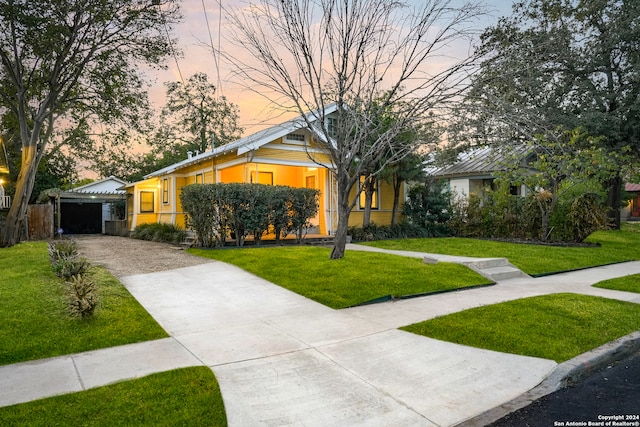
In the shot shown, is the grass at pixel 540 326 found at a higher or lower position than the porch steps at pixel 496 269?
lower

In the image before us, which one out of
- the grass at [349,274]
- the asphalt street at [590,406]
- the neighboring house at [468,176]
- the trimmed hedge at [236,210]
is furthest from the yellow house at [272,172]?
the asphalt street at [590,406]

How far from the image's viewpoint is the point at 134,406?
309 centimetres

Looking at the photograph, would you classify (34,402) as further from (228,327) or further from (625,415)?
(625,415)

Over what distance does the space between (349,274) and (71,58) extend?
42.0ft

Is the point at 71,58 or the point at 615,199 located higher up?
the point at 71,58

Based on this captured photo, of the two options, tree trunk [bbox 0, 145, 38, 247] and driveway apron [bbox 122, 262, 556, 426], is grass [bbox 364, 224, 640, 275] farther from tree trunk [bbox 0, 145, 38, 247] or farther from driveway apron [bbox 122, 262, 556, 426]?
tree trunk [bbox 0, 145, 38, 247]

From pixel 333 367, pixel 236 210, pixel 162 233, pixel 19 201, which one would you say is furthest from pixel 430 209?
pixel 19 201

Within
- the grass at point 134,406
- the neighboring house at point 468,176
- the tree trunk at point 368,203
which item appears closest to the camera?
the grass at point 134,406

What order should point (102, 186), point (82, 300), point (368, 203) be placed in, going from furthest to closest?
1. point (102, 186)
2. point (368, 203)
3. point (82, 300)

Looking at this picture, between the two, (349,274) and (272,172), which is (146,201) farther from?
(349,274)

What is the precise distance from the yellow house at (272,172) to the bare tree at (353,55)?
3199 mm

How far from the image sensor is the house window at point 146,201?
22.5 metres

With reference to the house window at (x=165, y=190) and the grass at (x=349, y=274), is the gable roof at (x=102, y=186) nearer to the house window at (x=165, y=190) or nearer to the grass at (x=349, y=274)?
the house window at (x=165, y=190)

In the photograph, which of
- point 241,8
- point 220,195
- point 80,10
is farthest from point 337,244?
point 80,10
